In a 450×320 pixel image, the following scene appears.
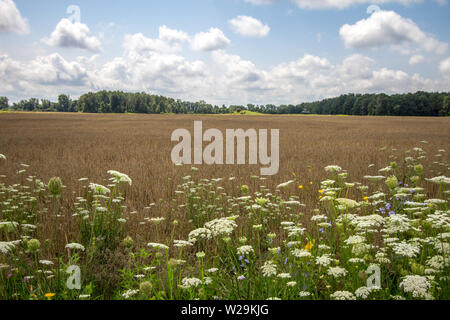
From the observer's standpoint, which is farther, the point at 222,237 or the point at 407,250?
the point at 222,237

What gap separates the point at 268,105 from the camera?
13700 centimetres

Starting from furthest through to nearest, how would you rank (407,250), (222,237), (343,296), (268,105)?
(268,105), (222,237), (407,250), (343,296)

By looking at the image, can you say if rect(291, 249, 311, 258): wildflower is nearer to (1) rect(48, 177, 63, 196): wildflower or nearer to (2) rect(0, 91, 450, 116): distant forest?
(1) rect(48, 177, 63, 196): wildflower

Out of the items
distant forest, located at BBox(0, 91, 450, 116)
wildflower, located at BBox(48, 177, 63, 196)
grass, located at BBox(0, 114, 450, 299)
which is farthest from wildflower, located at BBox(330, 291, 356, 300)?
distant forest, located at BBox(0, 91, 450, 116)

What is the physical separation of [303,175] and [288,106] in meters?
128

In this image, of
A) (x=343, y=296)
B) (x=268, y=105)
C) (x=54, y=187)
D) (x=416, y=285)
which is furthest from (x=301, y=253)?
(x=268, y=105)

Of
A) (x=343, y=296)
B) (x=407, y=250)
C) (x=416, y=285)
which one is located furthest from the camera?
(x=407, y=250)

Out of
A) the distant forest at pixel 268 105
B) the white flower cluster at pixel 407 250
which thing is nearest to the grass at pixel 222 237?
the white flower cluster at pixel 407 250

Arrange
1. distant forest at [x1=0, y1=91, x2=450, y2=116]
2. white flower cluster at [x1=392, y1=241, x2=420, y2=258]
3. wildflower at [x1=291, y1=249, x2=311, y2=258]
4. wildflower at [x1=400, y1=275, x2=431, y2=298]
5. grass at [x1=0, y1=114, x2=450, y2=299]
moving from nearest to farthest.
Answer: wildflower at [x1=400, y1=275, x2=431, y2=298], white flower cluster at [x1=392, y1=241, x2=420, y2=258], wildflower at [x1=291, y1=249, x2=311, y2=258], grass at [x1=0, y1=114, x2=450, y2=299], distant forest at [x1=0, y1=91, x2=450, y2=116]

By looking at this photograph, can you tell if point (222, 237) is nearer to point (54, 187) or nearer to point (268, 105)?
point (54, 187)

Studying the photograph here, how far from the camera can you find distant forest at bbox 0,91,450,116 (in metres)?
83.8

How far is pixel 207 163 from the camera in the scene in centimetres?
967
